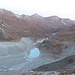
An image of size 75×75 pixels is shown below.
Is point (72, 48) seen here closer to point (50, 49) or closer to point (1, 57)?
point (50, 49)

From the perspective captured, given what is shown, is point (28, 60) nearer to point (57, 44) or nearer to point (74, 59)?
point (74, 59)

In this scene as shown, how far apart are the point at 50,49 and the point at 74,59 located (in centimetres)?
2248

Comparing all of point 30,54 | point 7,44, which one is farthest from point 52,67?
point 7,44

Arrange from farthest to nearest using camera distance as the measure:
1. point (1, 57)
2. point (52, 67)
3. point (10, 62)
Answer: point (1, 57) < point (10, 62) < point (52, 67)

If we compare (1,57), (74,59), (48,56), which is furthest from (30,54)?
(74,59)

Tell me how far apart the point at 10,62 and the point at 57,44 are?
25676 mm

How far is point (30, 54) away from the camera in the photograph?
264 feet

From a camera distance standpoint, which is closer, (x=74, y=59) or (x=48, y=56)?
(x=74, y=59)

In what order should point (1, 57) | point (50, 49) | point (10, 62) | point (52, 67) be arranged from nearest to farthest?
1. point (52, 67)
2. point (10, 62)
3. point (1, 57)
4. point (50, 49)

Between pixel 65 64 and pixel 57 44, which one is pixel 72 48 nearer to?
pixel 57 44

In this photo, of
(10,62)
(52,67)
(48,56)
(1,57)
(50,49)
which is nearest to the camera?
(52,67)

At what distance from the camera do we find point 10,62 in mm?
66750

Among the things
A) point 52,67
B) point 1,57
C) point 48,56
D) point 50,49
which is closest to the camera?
point 52,67

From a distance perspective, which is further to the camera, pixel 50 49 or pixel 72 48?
pixel 50 49
